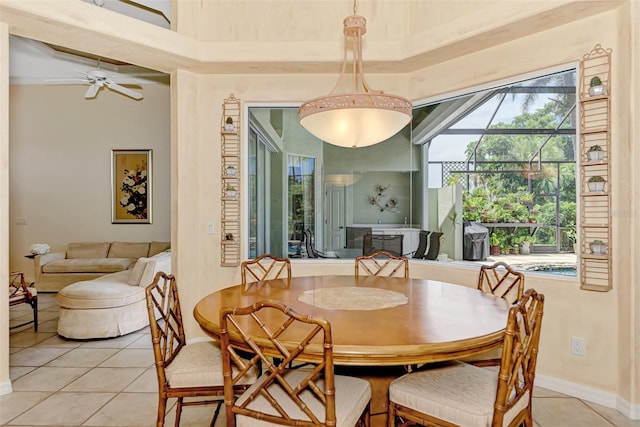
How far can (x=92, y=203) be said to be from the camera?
6.59 meters

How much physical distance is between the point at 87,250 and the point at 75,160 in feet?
5.47

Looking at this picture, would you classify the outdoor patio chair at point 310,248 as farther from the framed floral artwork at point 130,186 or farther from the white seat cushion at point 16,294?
the framed floral artwork at point 130,186

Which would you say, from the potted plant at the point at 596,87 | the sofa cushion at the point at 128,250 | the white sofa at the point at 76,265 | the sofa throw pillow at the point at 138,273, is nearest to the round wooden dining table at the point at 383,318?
the potted plant at the point at 596,87

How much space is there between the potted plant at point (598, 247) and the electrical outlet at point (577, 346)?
625 millimetres

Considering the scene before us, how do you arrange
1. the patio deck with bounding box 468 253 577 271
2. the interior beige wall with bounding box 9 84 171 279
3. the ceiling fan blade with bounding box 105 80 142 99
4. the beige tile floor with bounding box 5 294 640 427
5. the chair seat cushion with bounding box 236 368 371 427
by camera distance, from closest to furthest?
1. the chair seat cushion with bounding box 236 368 371 427
2. the beige tile floor with bounding box 5 294 640 427
3. the patio deck with bounding box 468 253 577 271
4. the ceiling fan blade with bounding box 105 80 142 99
5. the interior beige wall with bounding box 9 84 171 279

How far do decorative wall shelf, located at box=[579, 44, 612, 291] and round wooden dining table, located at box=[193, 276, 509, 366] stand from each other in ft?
3.21

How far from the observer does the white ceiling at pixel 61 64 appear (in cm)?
457

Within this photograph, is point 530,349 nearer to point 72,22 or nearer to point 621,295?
point 621,295

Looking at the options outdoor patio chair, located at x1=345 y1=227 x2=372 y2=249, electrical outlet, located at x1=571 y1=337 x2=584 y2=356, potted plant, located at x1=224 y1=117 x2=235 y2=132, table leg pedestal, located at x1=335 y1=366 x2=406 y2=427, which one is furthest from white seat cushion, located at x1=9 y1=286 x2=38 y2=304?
electrical outlet, located at x1=571 y1=337 x2=584 y2=356

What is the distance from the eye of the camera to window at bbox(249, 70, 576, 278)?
2.93 meters

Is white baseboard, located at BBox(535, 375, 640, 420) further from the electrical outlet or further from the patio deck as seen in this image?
the patio deck

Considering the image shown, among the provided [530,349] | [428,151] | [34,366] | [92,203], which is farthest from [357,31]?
[92,203]

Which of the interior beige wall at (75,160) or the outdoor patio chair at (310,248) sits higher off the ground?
the interior beige wall at (75,160)

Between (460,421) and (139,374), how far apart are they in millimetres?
2520
